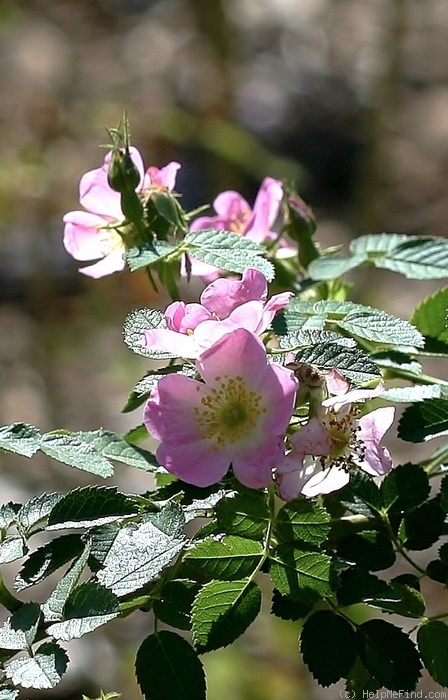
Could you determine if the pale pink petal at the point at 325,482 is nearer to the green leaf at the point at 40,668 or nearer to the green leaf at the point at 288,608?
the green leaf at the point at 288,608

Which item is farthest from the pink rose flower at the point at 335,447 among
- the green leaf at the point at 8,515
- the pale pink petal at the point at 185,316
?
the green leaf at the point at 8,515

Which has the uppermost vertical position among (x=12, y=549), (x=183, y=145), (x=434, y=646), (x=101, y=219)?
(x=101, y=219)

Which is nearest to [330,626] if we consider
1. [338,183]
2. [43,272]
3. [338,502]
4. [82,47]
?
[338,502]

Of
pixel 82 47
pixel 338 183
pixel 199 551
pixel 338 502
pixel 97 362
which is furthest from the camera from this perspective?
pixel 82 47

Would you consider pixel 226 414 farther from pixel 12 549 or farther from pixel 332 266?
pixel 332 266

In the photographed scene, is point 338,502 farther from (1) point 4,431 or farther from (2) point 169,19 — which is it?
(2) point 169,19

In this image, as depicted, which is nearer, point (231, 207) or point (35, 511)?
point (35, 511)

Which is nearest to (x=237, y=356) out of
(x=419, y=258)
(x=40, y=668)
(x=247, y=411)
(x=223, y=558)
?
(x=247, y=411)

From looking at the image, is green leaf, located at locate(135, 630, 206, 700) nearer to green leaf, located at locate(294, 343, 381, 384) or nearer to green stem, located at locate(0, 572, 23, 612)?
green stem, located at locate(0, 572, 23, 612)
